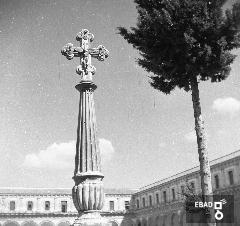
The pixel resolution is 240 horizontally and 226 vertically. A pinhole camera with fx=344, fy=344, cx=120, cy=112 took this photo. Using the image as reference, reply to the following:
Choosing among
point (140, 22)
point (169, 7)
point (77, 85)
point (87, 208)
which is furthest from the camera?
point (140, 22)

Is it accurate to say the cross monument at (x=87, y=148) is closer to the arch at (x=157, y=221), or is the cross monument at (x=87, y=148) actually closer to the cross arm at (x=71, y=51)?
the cross arm at (x=71, y=51)

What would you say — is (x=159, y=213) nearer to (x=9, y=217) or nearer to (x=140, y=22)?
(x=9, y=217)

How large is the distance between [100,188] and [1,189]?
5180cm

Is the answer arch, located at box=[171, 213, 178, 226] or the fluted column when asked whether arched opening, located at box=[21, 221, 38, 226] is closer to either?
arch, located at box=[171, 213, 178, 226]

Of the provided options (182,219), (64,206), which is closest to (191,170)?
(182,219)

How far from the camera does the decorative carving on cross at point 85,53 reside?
917cm

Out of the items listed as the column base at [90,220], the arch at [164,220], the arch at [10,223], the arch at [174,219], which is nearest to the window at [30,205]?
the arch at [10,223]

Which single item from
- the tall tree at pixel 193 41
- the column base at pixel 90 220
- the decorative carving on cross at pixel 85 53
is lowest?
the column base at pixel 90 220

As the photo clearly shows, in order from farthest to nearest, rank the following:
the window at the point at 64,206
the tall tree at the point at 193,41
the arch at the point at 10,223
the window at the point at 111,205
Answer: the window at the point at 111,205, the window at the point at 64,206, the arch at the point at 10,223, the tall tree at the point at 193,41

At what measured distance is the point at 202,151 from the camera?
1093cm

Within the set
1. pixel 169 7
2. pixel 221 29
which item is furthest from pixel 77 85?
pixel 221 29

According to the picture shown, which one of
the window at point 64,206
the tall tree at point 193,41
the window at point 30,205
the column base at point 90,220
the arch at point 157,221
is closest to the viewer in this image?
the column base at point 90,220

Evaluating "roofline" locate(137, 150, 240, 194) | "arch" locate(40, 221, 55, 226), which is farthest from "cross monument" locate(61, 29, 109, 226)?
"arch" locate(40, 221, 55, 226)

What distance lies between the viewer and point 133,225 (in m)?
57.0
